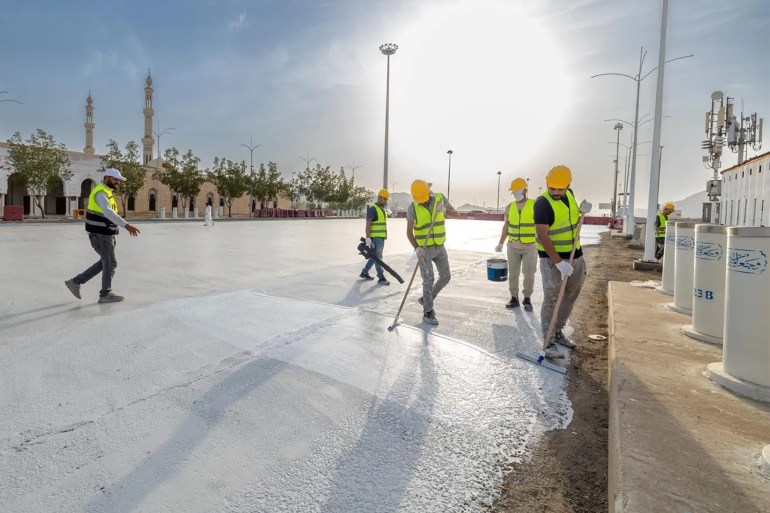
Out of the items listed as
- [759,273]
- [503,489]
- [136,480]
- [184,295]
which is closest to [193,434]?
[136,480]

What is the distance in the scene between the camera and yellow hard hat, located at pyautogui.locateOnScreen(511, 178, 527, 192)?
704cm

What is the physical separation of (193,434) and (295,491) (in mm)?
885

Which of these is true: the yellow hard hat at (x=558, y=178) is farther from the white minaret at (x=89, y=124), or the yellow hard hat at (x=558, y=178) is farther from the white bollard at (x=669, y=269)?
the white minaret at (x=89, y=124)

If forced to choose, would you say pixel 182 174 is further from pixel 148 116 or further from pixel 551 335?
pixel 551 335

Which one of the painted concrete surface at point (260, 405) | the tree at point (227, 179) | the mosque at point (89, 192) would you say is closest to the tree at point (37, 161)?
the mosque at point (89, 192)

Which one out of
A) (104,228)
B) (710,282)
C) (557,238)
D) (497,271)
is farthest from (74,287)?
(710,282)

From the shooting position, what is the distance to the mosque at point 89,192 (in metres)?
48.0

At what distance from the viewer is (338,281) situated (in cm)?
865

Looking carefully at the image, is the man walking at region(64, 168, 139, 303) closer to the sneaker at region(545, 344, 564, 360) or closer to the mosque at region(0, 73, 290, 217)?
the sneaker at region(545, 344, 564, 360)

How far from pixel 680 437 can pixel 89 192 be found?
2378 inches

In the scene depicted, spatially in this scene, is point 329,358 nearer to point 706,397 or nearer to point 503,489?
point 503,489

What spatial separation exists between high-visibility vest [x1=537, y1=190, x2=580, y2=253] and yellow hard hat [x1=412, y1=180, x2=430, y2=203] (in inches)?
60.6

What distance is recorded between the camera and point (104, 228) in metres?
6.45

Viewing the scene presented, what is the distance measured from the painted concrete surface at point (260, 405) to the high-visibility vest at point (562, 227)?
108cm
